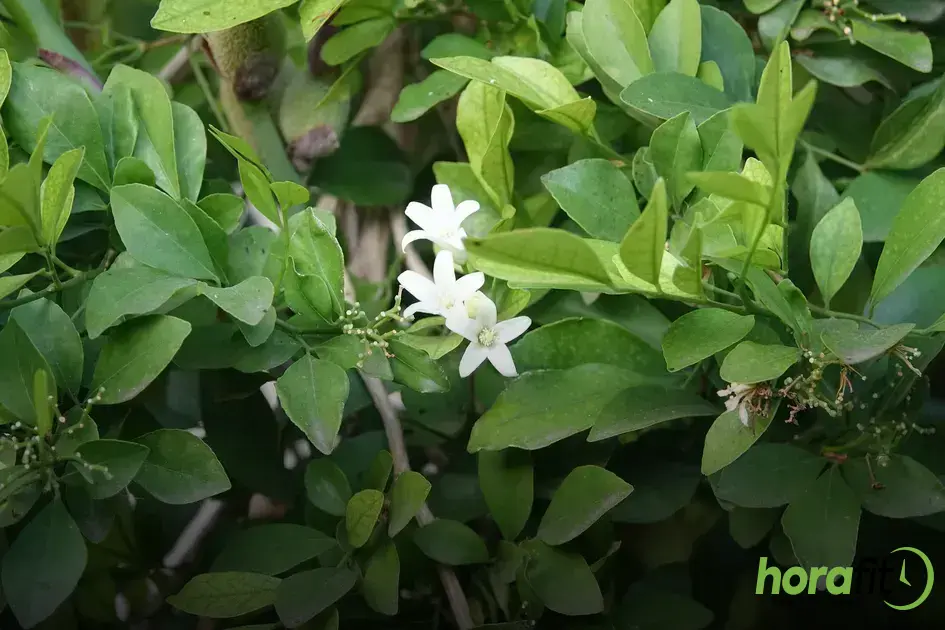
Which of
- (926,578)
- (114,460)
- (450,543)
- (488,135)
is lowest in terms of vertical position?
(926,578)

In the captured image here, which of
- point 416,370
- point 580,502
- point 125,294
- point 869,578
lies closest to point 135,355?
point 125,294

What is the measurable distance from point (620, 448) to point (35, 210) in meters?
0.36

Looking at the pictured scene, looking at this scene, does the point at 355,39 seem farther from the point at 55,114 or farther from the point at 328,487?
the point at 328,487

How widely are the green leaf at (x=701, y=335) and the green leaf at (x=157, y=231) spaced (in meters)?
0.24

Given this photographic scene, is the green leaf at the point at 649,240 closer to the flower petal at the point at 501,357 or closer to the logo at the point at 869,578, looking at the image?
the flower petal at the point at 501,357

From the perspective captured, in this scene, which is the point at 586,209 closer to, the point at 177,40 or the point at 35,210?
the point at 35,210

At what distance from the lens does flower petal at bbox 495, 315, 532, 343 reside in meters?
0.40

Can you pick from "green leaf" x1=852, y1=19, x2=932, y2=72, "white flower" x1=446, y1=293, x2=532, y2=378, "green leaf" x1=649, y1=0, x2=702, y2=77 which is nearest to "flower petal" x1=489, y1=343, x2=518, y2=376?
"white flower" x1=446, y1=293, x2=532, y2=378

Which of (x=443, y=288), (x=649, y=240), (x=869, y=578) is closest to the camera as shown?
(x=649, y=240)

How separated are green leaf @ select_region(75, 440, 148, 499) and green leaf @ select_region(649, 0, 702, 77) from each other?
1.23 ft

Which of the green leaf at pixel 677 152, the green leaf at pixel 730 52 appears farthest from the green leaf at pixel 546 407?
the green leaf at pixel 730 52

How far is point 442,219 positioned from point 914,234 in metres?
0.24

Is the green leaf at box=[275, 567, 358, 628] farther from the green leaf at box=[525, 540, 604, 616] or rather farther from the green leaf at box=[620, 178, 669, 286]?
the green leaf at box=[620, 178, 669, 286]

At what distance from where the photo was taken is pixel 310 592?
41 centimetres
